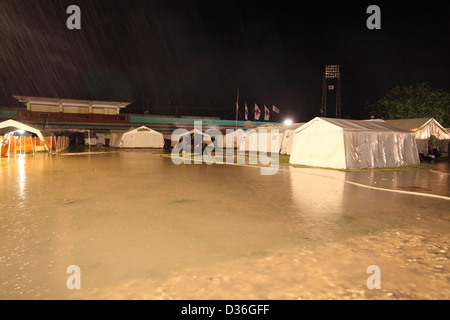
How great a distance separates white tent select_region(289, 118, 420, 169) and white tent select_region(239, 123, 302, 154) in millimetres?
8906

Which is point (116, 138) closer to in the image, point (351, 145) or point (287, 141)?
point (287, 141)

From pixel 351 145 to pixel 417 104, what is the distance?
25541 millimetres

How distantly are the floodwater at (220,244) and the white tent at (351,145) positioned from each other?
7.36 m

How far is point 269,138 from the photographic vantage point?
28.6 m

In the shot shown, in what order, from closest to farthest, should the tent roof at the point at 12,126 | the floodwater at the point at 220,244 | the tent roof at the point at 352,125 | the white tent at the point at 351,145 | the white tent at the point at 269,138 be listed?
1. the floodwater at the point at 220,244
2. the white tent at the point at 351,145
3. the tent roof at the point at 352,125
4. the tent roof at the point at 12,126
5. the white tent at the point at 269,138

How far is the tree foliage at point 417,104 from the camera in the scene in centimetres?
3381

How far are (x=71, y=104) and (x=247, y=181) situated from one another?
46538mm

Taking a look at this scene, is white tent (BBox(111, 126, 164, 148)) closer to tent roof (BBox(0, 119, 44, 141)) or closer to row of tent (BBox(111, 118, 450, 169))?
tent roof (BBox(0, 119, 44, 141))

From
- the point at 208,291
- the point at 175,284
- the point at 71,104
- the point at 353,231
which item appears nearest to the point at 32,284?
the point at 175,284

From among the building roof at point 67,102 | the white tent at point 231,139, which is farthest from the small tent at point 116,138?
the white tent at point 231,139

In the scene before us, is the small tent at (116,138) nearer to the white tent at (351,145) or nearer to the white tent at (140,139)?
the white tent at (140,139)

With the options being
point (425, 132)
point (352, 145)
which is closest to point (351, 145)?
point (352, 145)

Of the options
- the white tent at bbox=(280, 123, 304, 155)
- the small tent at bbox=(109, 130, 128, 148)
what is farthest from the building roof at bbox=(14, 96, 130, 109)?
the white tent at bbox=(280, 123, 304, 155)
